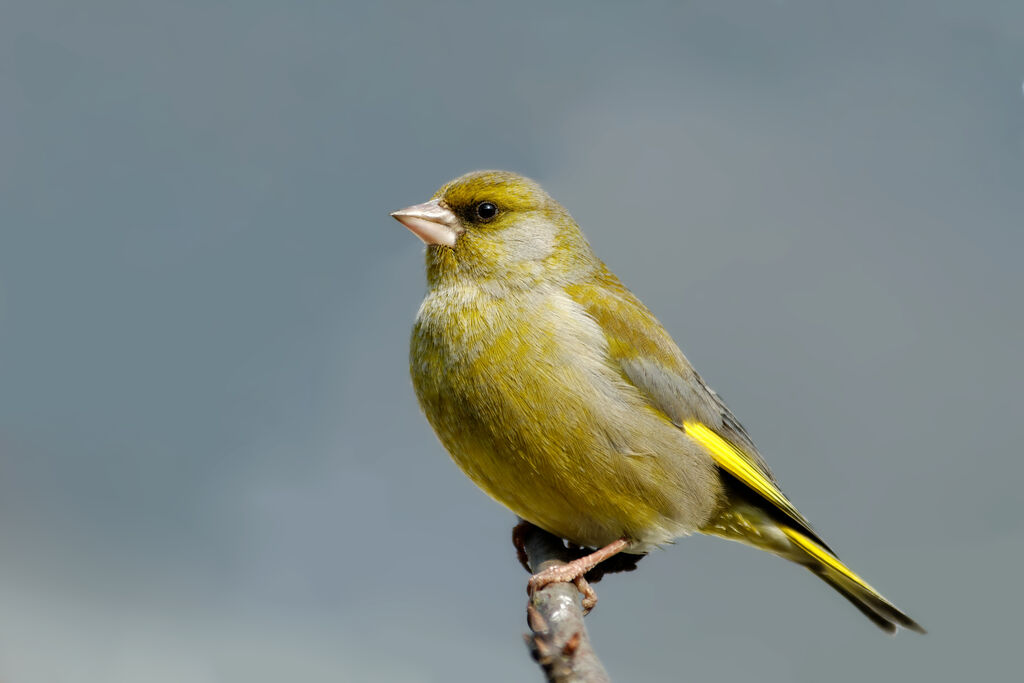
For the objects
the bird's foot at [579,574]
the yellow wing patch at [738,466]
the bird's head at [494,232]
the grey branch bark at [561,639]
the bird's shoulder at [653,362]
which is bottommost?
the grey branch bark at [561,639]

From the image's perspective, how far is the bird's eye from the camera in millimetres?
4402

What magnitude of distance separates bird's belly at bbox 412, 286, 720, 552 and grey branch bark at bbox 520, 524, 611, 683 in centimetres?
42

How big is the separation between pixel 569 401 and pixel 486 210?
107 centimetres

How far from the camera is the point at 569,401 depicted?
3809 millimetres

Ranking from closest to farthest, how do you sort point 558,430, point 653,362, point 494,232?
point 558,430
point 653,362
point 494,232

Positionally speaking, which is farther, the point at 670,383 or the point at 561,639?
the point at 670,383

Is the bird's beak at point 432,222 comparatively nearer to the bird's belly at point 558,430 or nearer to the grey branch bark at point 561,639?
the bird's belly at point 558,430

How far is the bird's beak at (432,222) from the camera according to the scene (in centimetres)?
432

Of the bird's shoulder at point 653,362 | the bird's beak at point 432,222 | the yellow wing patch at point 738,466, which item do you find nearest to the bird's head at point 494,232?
the bird's beak at point 432,222

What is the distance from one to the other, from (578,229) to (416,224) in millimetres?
803

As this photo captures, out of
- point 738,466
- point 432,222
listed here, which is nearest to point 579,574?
point 738,466

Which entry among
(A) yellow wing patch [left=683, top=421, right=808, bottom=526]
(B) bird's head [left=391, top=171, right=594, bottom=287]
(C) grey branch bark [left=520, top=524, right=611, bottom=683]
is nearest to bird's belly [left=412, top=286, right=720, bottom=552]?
(A) yellow wing patch [left=683, top=421, right=808, bottom=526]

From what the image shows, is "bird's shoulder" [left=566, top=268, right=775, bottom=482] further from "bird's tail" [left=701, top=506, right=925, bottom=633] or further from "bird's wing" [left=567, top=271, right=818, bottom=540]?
"bird's tail" [left=701, top=506, right=925, bottom=633]

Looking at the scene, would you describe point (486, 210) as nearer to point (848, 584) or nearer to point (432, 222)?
point (432, 222)
